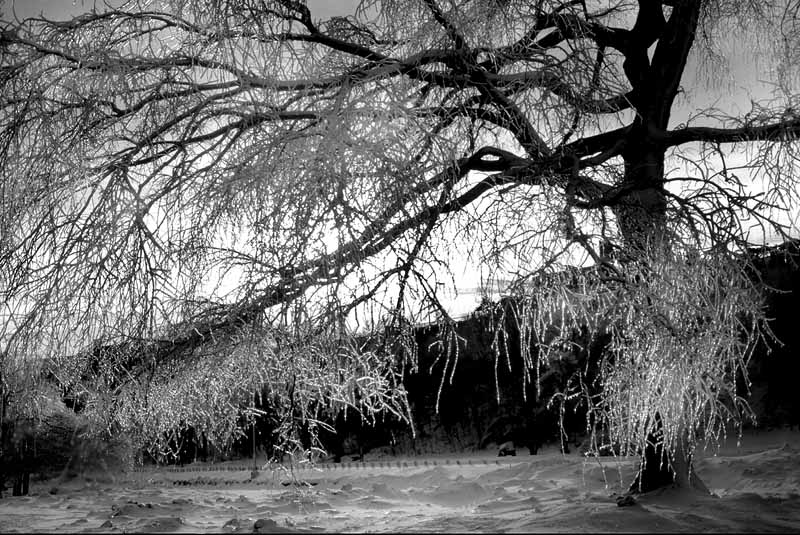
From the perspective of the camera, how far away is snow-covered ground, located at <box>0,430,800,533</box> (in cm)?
557

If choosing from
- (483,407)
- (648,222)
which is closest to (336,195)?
(648,222)

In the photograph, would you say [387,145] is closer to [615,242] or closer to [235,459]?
[615,242]

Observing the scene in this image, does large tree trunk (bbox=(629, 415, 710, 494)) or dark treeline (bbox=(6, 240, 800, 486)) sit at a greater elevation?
dark treeline (bbox=(6, 240, 800, 486))

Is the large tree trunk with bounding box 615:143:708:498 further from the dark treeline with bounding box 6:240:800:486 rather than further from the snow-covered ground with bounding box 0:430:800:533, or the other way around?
the dark treeline with bounding box 6:240:800:486

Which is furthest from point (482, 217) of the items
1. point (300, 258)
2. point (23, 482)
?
point (23, 482)

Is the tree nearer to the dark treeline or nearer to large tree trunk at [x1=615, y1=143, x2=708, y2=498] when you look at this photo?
large tree trunk at [x1=615, y1=143, x2=708, y2=498]

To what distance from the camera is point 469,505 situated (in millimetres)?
9297

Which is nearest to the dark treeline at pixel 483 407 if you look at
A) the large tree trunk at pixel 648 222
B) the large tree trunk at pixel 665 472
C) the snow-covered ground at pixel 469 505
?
the snow-covered ground at pixel 469 505

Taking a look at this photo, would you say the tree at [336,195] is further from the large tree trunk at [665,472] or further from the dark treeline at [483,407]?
the dark treeline at [483,407]

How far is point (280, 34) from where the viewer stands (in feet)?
16.9

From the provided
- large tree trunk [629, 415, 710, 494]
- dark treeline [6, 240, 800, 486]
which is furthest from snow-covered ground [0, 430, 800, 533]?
dark treeline [6, 240, 800, 486]

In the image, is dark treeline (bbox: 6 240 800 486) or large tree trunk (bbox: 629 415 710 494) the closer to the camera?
large tree trunk (bbox: 629 415 710 494)

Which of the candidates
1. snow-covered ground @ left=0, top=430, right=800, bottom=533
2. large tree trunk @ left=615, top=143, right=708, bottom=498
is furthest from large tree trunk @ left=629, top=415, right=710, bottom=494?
snow-covered ground @ left=0, top=430, right=800, bottom=533

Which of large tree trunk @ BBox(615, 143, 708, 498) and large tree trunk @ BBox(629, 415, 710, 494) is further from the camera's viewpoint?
large tree trunk @ BBox(629, 415, 710, 494)
